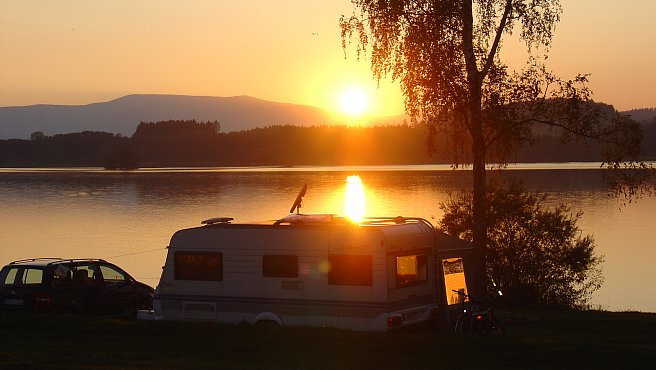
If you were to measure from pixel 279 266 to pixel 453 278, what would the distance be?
465 cm

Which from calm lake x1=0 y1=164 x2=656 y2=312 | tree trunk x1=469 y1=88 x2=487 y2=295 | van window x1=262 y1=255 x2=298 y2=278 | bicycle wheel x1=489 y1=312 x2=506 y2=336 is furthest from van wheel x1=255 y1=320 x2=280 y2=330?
calm lake x1=0 y1=164 x2=656 y2=312

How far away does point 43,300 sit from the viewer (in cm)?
2523

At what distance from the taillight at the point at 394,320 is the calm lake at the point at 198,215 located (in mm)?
21588

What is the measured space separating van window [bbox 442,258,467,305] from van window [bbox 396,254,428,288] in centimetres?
113

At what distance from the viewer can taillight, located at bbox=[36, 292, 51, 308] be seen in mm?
25219

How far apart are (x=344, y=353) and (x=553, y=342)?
15.7 feet

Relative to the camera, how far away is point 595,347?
19.3 meters

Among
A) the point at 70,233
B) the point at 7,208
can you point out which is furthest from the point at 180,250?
the point at 7,208

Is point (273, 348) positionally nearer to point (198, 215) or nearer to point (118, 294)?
point (118, 294)

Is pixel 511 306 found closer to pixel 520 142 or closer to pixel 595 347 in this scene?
pixel 520 142

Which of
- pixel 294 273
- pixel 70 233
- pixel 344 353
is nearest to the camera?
pixel 344 353

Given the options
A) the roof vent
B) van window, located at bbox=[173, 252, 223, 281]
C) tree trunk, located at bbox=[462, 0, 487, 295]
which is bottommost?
van window, located at bbox=[173, 252, 223, 281]

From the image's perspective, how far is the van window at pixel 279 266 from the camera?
21578mm

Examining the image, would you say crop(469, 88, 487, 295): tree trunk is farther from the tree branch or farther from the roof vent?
the roof vent
